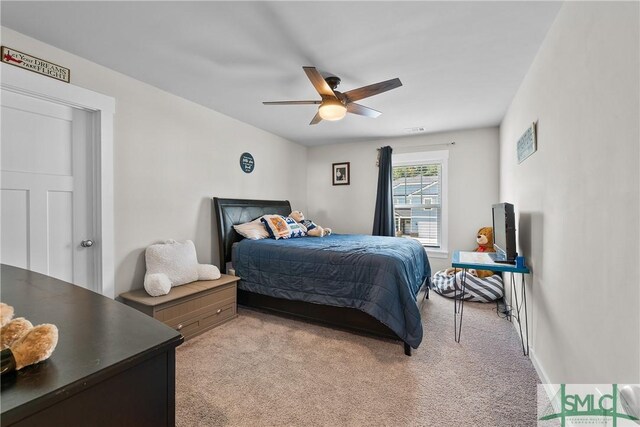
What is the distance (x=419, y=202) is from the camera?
4.67m

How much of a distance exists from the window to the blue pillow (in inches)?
74.4

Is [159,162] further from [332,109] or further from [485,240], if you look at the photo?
[485,240]

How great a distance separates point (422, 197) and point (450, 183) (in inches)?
19.5

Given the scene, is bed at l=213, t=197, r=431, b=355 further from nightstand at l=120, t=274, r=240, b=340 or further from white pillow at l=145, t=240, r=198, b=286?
white pillow at l=145, t=240, r=198, b=286

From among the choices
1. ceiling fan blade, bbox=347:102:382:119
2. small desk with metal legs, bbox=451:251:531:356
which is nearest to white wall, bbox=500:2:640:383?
small desk with metal legs, bbox=451:251:531:356

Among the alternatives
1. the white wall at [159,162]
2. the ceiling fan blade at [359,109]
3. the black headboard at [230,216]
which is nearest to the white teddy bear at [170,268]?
the white wall at [159,162]

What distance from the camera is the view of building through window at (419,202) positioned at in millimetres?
4535

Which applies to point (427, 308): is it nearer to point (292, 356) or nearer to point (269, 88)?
point (292, 356)

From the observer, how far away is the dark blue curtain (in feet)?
14.9

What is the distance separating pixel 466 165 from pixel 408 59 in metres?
2.54

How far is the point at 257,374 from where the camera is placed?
201 centimetres

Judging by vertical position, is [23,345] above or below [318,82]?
below

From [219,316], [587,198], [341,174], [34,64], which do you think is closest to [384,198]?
[341,174]

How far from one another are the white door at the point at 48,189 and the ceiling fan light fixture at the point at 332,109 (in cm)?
196
